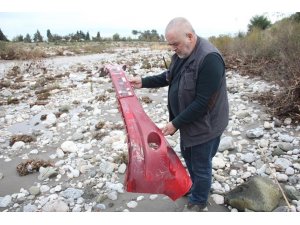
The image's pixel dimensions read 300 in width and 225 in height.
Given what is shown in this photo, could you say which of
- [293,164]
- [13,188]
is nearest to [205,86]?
[293,164]

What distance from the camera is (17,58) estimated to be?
18.5 metres

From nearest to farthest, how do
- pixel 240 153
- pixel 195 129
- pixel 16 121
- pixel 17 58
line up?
pixel 195 129 → pixel 240 153 → pixel 16 121 → pixel 17 58

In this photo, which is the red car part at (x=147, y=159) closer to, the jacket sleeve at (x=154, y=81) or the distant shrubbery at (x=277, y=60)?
the jacket sleeve at (x=154, y=81)

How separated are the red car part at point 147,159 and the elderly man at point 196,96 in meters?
0.16

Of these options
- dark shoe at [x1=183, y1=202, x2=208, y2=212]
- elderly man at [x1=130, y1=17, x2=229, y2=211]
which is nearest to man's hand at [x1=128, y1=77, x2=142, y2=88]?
elderly man at [x1=130, y1=17, x2=229, y2=211]

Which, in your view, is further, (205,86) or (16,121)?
(16,121)

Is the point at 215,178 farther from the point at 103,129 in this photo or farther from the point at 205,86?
the point at 103,129

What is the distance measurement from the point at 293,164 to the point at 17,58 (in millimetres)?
17235

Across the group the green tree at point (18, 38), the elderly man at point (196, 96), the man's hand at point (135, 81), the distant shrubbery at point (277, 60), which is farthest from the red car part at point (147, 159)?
the green tree at point (18, 38)

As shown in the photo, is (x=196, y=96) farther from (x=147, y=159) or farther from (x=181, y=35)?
(x=147, y=159)

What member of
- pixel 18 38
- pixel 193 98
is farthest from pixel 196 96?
pixel 18 38

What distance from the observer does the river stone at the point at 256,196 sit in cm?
334

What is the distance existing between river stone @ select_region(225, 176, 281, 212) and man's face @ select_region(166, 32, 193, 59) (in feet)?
5.18

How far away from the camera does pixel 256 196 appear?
339cm
